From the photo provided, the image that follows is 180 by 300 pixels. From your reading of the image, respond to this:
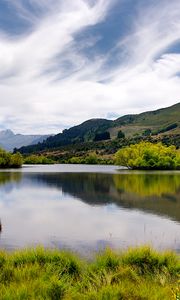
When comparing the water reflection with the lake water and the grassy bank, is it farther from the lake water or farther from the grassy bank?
the grassy bank

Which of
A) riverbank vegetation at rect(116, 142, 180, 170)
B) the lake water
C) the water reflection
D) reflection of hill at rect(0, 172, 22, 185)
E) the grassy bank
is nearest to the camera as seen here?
the grassy bank

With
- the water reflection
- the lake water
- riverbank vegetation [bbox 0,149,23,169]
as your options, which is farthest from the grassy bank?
riverbank vegetation [bbox 0,149,23,169]

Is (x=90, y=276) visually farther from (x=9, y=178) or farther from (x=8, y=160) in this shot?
(x=8, y=160)

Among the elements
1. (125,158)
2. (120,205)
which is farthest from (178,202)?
(125,158)

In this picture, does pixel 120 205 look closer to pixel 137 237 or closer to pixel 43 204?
pixel 43 204

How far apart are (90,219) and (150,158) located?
12283 centimetres

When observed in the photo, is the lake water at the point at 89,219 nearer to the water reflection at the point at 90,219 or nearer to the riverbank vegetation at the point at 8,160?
the water reflection at the point at 90,219

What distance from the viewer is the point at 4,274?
A: 16.3 meters

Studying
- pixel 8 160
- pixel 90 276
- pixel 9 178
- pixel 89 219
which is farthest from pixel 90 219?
pixel 8 160

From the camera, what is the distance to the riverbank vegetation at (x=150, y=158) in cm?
15912

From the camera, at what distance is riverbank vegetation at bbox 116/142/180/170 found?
159125mm

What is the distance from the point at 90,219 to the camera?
40156 mm

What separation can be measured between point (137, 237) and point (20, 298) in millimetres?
19245

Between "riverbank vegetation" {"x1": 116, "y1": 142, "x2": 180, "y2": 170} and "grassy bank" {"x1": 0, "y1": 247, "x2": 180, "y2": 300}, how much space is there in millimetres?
139248
